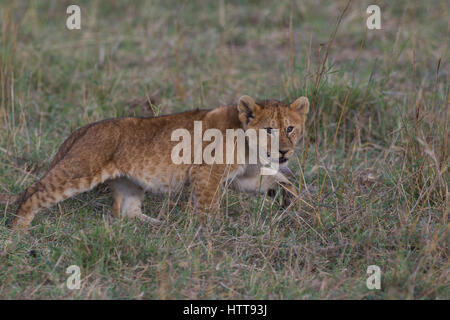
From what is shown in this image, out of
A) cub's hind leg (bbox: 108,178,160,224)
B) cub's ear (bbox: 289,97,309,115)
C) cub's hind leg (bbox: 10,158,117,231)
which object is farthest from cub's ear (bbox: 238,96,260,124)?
cub's hind leg (bbox: 10,158,117,231)

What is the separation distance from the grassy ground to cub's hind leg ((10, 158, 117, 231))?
182 millimetres

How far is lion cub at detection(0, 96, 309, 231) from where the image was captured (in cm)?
561

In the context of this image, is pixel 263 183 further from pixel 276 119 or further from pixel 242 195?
pixel 276 119

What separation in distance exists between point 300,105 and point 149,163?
56.9 inches

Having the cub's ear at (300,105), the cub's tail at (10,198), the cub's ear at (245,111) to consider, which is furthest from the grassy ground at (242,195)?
the cub's ear at (245,111)

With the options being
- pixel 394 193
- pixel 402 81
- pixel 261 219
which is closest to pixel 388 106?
pixel 402 81

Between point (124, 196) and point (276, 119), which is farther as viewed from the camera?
point (124, 196)

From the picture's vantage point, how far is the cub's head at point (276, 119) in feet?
18.2

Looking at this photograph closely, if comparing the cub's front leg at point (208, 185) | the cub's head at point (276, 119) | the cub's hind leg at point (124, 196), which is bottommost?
A: the cub's hind leg at point (124, 196)

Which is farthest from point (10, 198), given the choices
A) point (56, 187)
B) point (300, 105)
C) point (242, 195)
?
point (300, 105)

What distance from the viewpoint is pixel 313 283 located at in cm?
462

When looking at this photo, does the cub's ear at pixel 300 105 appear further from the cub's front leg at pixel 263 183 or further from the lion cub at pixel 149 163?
the cub's front leg at pixel 263 183

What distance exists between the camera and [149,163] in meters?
5.87

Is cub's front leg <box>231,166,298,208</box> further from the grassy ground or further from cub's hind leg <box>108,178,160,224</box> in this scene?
cub's hind leg <box>108,178,160,224</box>
